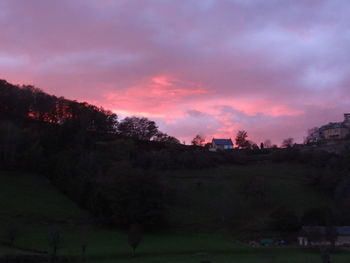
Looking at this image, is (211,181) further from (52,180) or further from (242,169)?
(52,180)

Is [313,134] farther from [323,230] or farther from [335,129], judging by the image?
[323,230]

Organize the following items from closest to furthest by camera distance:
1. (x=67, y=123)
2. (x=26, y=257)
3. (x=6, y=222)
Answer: (x=26, y=257) → (x=6, y=222) → (x=67, y=123)

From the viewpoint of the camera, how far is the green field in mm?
47031

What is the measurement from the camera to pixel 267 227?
217 ft

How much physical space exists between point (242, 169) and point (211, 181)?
12.9 m

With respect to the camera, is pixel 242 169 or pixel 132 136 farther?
pixel 132 136

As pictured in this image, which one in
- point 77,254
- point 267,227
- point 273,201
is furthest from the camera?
point 273,201

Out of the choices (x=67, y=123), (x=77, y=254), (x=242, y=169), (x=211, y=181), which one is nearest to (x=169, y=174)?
(x=211, y=181)

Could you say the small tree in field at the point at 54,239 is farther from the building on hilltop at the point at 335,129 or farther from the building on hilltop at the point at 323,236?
the building on hilltop at the point at 335,129

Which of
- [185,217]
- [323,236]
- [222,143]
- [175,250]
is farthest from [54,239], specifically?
[222,143]

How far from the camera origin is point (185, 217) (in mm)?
70625

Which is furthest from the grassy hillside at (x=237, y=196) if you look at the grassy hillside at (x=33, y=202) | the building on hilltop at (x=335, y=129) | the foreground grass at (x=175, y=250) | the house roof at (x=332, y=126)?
the house roof at (x=332, y=126)

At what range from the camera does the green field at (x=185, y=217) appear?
47031mm

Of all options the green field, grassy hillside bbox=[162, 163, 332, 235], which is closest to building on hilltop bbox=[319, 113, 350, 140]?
the green field
